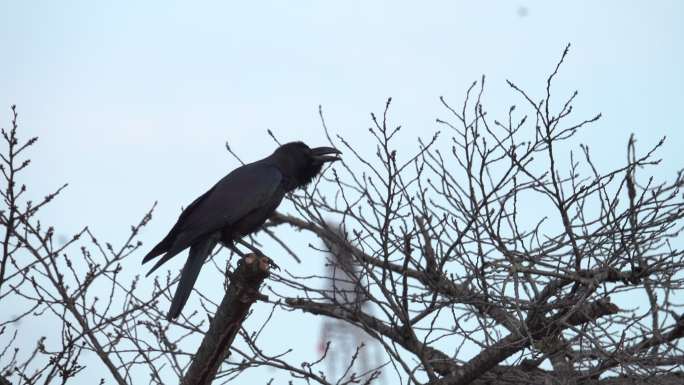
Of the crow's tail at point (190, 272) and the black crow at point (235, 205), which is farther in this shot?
the black crow at point (235, 205)

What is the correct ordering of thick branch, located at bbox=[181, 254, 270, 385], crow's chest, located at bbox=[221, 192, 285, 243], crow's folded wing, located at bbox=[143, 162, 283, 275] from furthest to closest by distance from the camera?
1. crow's chest, located at bbox=[221, 192, 285, 243]
2. crow's folded wing, located at bbox=[143, 162, 283, 275]
3. thick branch, located at bbox=[181, 254, 270, 385]

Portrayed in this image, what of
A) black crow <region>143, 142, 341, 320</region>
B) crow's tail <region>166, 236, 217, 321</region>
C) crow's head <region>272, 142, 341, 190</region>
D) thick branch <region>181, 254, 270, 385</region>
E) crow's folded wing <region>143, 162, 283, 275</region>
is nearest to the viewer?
thick branch <region>181, 254, 270, 385</region>

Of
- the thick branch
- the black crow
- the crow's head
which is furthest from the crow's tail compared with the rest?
the crow's head

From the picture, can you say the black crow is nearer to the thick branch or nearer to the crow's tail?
the crow's tail

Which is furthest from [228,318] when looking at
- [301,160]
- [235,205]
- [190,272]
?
[301,160]

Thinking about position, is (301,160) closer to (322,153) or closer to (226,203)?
(322,153)

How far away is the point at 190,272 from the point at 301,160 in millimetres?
2350

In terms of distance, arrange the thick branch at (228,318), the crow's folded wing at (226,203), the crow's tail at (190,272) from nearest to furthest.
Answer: the thick branch at (228,318) < the crow's tail at (190,272) < the crow's folded wing at (226,203)

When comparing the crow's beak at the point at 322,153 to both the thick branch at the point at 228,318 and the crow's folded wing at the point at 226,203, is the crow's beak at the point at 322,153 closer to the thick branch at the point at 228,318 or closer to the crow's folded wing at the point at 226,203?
the crow's folded wing at the point at 226,203

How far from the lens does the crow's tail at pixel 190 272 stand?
5.54 meters

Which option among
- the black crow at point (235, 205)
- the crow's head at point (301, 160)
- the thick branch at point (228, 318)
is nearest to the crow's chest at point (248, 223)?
the black crow at point (235, 205)

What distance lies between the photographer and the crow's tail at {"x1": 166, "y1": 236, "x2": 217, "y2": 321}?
5.54 m

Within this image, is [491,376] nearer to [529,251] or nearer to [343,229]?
[529,251]

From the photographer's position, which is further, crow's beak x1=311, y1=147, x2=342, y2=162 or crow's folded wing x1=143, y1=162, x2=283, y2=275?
crow's beak x1=311, y1=147, x2=342, y2=162
